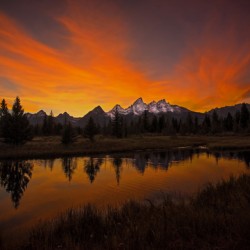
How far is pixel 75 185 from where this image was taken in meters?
24.7

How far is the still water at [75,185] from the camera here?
655 inches

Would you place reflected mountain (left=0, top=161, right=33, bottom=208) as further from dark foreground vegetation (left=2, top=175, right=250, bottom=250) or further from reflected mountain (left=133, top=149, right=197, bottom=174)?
reflected mountain (left=133, top=149, right=197, bottom=174)

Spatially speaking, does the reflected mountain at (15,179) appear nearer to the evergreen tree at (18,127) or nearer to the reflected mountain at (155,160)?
the reflected mountain at (155,160)

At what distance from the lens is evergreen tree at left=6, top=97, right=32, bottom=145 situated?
51.7m

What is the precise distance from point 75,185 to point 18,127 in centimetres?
3393

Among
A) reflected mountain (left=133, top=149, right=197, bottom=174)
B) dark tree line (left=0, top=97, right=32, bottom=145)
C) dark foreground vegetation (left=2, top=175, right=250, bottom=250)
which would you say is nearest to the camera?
dark foreground vegetation (left=2, top=175, right=250, bottom=250)

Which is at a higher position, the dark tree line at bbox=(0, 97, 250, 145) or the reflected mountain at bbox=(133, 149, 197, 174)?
the dark tree line at bbox=(0, 97, 250, 145)

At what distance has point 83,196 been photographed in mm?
20016

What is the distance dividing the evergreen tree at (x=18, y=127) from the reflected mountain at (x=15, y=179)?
17.0 metres

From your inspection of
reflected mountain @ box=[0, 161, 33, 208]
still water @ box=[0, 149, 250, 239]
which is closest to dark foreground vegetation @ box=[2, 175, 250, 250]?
still water @ box=[0, 149, 250, 239]

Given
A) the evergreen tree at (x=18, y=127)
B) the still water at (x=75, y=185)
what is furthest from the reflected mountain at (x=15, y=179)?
the evergreen tree at (x=18, y=127)

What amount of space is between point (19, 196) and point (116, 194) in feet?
29.0

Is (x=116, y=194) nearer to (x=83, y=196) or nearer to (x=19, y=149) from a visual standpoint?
(x=83, y=196)

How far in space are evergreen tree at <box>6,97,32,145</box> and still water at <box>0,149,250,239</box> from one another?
1702 centimetres
